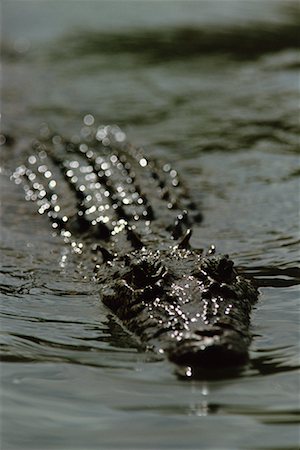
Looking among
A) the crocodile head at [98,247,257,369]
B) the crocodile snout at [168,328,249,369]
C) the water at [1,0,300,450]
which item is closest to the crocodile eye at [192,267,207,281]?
the crocodile head at [98,247,257,369]

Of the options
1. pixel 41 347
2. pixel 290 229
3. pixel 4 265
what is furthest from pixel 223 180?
pixel 41 347

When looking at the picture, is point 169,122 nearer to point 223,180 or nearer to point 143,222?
point 223,180

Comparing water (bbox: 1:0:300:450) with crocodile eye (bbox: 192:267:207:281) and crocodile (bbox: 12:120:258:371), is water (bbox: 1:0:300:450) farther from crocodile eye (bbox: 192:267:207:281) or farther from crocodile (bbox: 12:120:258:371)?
crocodile eye (bbox: 192:267:207:281)

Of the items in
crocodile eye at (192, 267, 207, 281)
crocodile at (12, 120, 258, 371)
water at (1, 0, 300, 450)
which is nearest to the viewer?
water at (1, 0, 300, 450)

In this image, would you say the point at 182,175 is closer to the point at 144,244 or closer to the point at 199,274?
the point at 144,244

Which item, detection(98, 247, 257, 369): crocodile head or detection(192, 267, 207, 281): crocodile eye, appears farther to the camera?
detection(192, 267, 207, 281): crocodile eye

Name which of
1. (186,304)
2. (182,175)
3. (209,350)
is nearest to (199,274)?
(186,304)

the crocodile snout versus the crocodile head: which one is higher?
the crocodile head

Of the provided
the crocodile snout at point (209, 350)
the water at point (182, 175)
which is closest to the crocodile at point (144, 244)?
the crocodile snout at point (209, 350)
